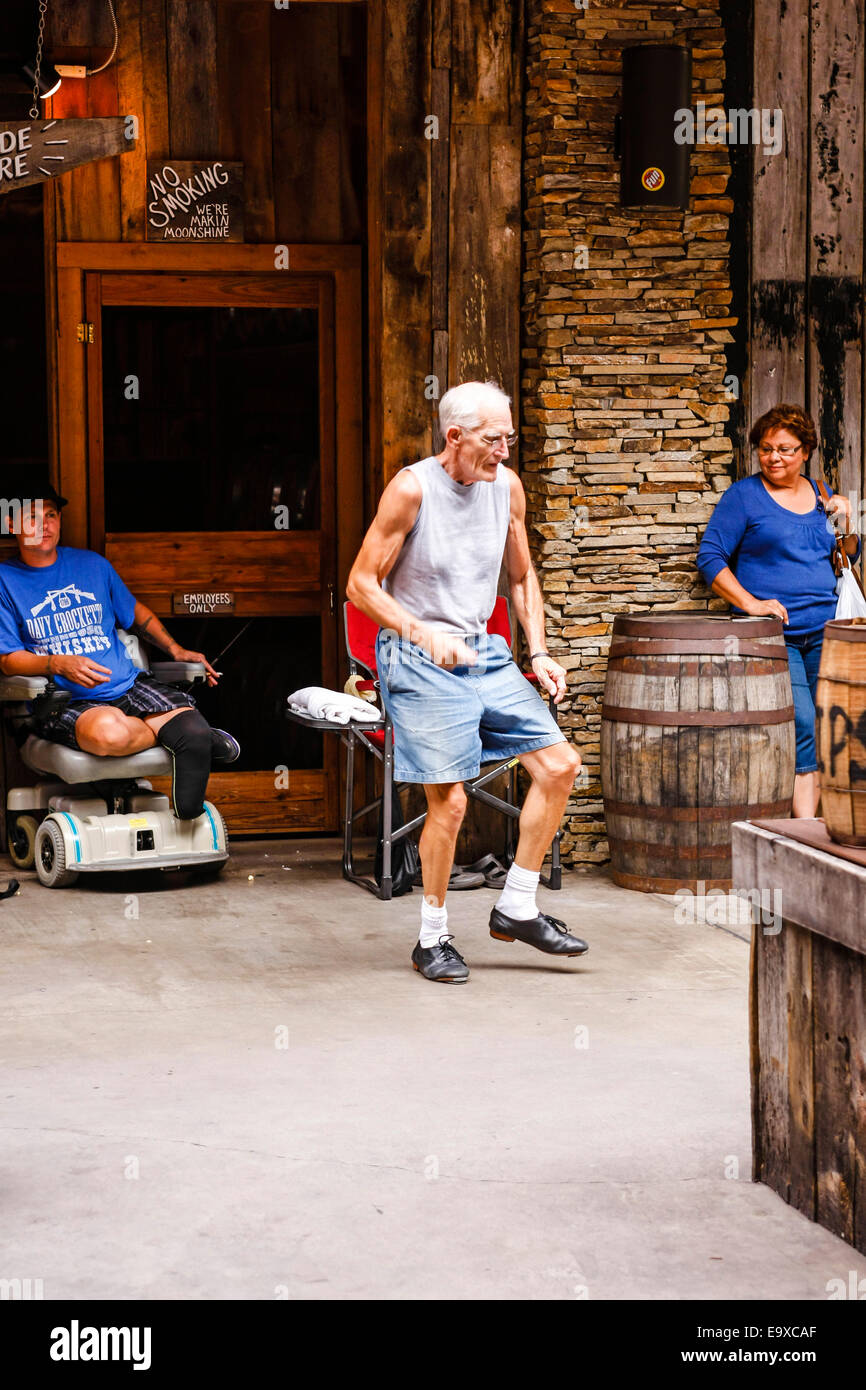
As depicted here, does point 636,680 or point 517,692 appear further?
point 636,680

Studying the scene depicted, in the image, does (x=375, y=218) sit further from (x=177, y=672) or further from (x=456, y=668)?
(x=456, y=668)

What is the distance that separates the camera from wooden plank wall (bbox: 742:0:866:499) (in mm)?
6453

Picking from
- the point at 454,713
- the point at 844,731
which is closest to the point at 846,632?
the point at 844,731

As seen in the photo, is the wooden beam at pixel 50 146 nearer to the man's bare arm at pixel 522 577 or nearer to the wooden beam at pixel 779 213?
the man's bare arm at pixel 522 577

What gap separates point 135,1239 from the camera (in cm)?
303

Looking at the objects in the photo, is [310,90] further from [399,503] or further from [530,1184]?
[530,1184]

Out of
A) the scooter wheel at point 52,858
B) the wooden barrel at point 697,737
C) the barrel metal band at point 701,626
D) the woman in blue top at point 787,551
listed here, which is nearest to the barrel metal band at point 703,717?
the wooden barrel at point 697,737

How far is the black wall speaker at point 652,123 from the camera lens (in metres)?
6.14

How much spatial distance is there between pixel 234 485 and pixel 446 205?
1.43m

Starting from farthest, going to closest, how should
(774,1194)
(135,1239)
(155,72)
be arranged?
1. (155,72)
2. (774,1194)
3. (135,1239)

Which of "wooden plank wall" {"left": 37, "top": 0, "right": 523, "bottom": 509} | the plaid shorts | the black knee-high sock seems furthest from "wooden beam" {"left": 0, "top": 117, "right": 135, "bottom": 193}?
the black knee-high sock

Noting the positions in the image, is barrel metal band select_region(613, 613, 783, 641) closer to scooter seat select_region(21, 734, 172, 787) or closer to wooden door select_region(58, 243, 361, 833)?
wooden door select_region(58, 243, 361, 833)
